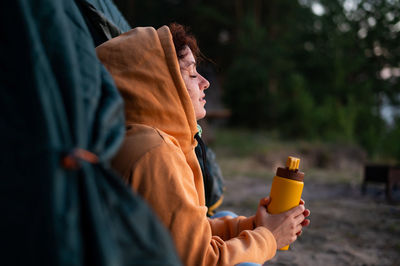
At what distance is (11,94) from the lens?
2.53 feet

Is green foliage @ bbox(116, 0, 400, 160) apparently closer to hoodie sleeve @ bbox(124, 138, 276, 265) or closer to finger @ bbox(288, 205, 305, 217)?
finger @ bbox(288, 205, 305, 217)

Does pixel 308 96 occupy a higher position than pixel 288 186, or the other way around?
pixel 308 96

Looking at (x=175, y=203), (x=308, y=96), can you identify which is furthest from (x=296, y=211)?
(x=308, y=96)

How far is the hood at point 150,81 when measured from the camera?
46.1 inches

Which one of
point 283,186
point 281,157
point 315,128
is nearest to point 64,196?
point 283,186

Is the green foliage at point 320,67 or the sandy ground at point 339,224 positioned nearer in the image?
the sandy ground at point 339,224

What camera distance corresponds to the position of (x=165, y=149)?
1.04 meters

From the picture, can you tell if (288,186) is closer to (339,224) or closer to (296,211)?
(296,211)

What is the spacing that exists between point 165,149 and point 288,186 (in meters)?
0.48

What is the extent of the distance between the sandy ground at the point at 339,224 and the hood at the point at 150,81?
5.08ft

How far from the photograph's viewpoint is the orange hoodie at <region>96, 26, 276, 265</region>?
0.99m

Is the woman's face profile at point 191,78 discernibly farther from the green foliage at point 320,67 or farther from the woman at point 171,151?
the green foliage at point 320,67

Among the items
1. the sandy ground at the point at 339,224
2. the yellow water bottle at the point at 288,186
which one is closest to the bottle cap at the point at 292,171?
the yellow water bottle at the point at 288,186

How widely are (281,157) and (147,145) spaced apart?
686cm
